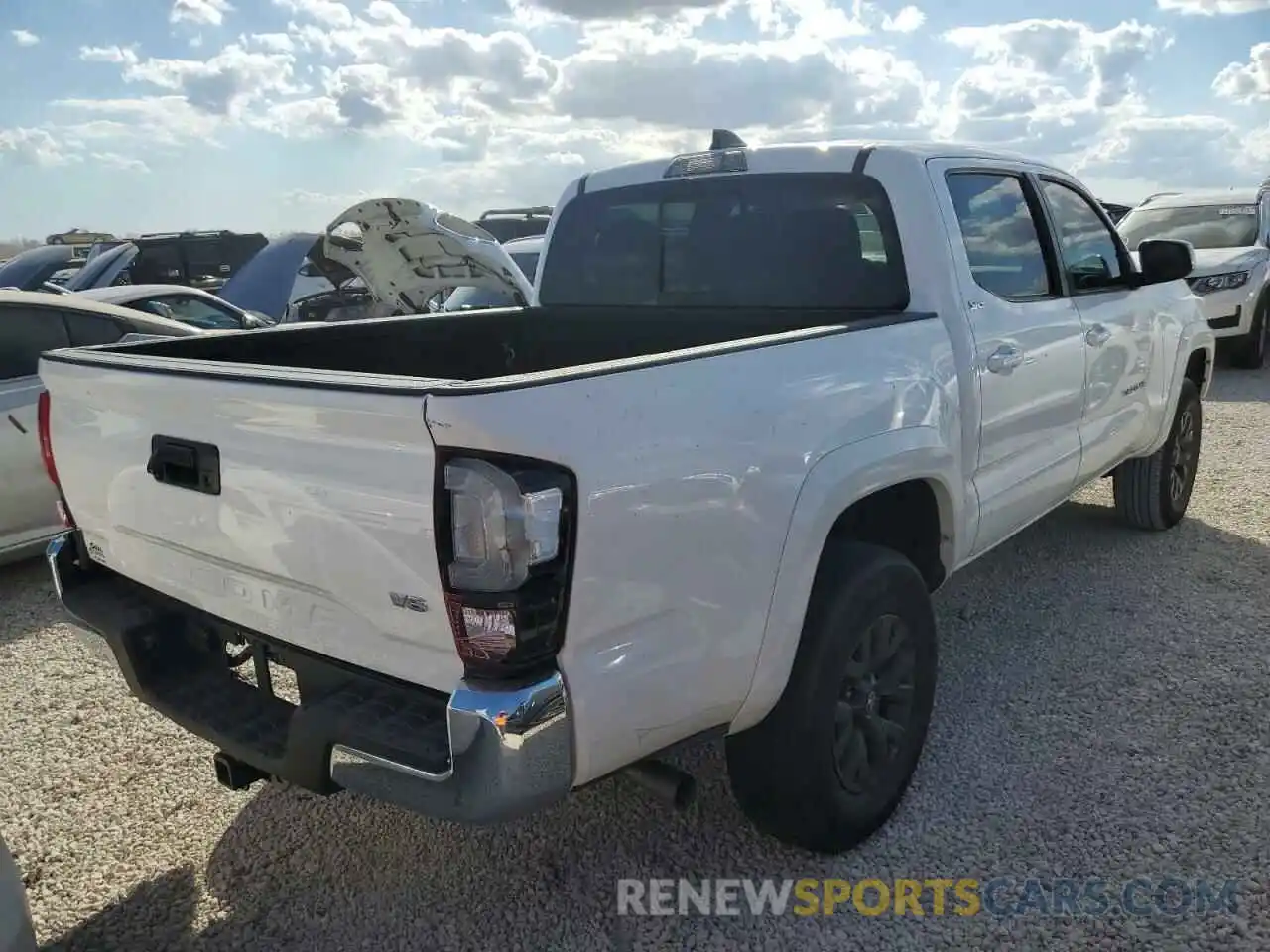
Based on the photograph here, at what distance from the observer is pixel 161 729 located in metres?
3.73

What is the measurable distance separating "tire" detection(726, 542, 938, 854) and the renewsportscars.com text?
133 millimetres

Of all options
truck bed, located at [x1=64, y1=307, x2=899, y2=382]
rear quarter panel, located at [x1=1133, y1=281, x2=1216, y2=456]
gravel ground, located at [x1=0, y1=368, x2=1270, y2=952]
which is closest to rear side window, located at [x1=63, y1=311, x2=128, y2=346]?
gravel ground, located at [x1=0, y1=368, x2=1270, y2=952]

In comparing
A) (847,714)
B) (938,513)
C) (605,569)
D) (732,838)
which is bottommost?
(732,838)

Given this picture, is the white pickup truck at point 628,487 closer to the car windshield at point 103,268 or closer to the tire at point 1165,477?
the tire at point 1165,477

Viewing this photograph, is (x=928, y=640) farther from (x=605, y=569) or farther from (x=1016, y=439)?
(x=605, y=569)

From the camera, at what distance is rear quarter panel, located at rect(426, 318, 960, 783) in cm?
193

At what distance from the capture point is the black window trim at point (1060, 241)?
4.03m

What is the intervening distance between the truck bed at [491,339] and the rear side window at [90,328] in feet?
8.84

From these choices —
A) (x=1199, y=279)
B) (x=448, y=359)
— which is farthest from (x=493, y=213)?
(x=448, y=359)

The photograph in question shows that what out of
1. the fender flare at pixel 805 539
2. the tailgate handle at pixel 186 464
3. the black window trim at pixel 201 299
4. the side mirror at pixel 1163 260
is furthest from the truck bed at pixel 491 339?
the black window trim at pixel 201 299

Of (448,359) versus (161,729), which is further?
(448,359)

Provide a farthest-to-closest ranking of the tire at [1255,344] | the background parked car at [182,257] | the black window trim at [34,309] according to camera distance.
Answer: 1. the background parked car at [182,257]
2. the tire at [1255,344]
3. the black window trim at [34,309]

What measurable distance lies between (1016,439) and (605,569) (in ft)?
7.27

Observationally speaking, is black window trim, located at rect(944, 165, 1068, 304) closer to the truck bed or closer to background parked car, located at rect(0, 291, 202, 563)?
the truck bed
